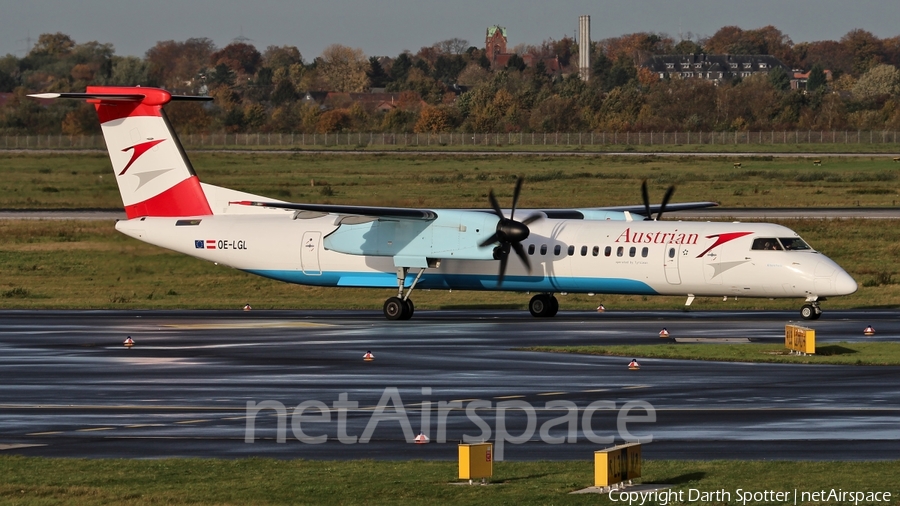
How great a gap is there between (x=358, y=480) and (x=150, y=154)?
2711 centimetres

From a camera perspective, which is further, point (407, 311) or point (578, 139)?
point (578, 139)

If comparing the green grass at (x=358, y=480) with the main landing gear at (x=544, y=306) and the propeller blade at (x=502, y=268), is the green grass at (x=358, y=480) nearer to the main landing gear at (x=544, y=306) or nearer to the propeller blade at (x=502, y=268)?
the propeller blade at (x=502, y=268)

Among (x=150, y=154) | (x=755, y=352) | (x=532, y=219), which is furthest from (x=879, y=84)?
(x=755, y=352)

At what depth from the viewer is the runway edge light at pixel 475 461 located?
13523 mm

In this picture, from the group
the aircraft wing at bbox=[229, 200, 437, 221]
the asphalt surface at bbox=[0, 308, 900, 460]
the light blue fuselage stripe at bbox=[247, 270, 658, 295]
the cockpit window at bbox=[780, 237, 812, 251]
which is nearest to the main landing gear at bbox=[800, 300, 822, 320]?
the asphalt surface at bbox=[0, 308, 900, 460]

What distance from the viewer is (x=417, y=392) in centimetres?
2188

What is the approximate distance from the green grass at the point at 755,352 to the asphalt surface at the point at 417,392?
34.2 inches

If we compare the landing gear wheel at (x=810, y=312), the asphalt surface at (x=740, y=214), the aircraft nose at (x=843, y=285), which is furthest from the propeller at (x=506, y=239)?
the asphalt surface at (x=740, y=214)

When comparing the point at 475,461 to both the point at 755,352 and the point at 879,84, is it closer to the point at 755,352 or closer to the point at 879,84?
the point at 755,352

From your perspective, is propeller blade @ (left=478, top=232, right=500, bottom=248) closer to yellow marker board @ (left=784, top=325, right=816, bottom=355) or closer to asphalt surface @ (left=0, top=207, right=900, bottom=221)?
yellow marker board @ (left=784, top=325, right=816, bottom=355)

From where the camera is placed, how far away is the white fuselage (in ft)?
111

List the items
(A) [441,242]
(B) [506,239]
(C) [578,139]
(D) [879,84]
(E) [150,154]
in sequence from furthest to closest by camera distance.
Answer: (D) [879,84] → (C) [578,139] → (E) [150,154] → (A) [441,242] → (B) [506,239]

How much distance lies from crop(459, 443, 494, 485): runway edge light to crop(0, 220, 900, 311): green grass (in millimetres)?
28238

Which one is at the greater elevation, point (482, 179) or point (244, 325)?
point (482, 179)
